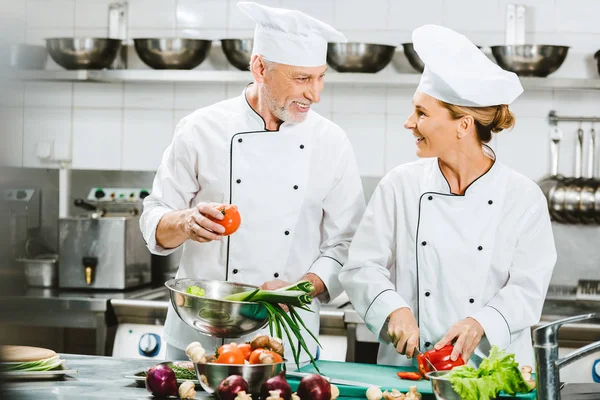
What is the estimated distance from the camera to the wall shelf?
3.75m

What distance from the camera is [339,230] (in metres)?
2.38

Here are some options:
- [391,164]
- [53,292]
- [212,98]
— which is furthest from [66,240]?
[391,164]

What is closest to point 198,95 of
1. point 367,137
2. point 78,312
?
point 367,137

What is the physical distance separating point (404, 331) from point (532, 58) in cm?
221

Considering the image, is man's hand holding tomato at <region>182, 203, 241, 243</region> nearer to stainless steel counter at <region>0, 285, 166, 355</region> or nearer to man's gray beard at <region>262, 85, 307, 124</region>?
man's gray beard at <region>262, 85, 307, 124</region>

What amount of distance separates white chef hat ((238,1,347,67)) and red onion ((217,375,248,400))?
40.8 inches

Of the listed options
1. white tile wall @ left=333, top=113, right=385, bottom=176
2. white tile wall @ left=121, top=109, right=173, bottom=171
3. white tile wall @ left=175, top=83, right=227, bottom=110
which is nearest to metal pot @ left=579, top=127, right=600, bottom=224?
white tile wall @ left=333, top=113, right=385, bottom=176

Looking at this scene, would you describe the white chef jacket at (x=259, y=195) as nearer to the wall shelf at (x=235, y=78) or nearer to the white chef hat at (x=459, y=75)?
the white chef hat at (x=459, y=75)

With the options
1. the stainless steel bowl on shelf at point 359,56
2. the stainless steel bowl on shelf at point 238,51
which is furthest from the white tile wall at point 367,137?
the stainless steel bowl on shelf at point 238,51

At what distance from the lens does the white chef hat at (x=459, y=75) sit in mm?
2039

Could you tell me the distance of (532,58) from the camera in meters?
Answer: 3.74

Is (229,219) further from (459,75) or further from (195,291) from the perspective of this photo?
(459,75)

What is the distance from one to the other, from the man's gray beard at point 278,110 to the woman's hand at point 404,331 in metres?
0.65

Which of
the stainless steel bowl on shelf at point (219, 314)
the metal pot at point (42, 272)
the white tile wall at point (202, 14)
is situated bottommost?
the metal pot at point (42, 272)
